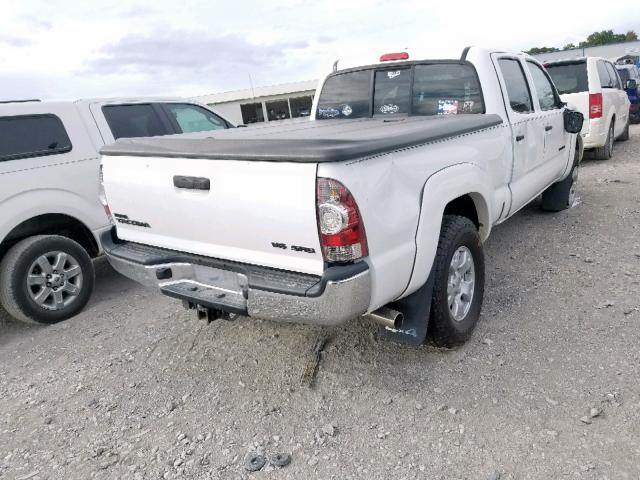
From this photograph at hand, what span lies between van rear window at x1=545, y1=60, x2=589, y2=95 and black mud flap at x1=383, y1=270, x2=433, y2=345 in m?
Result: 7.36

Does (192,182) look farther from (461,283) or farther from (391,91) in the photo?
(391,91)

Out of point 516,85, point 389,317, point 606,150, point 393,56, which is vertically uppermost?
point 393,56

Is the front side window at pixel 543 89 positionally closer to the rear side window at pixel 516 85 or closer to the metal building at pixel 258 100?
the rear side window at pixel 516 85

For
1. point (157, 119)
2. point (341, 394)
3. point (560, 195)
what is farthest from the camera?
point (560, 195)

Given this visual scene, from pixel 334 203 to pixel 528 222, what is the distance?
4345 millimetres

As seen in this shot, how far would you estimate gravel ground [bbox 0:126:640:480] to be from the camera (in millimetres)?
2410

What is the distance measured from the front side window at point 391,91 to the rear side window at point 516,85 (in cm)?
77

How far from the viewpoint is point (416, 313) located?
2.77 meters

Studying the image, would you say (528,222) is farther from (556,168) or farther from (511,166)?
(511,166)

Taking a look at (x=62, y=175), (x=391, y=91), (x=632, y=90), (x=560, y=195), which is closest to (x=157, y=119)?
(x=62, y=175)

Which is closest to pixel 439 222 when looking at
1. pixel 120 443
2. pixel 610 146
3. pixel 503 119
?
pixel 503 119

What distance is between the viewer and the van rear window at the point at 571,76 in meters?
8.50

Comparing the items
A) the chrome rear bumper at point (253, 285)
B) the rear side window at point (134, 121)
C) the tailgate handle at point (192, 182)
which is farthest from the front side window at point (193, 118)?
the tailgate handle at point (192, 182)

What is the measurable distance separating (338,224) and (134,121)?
381 centimetres
